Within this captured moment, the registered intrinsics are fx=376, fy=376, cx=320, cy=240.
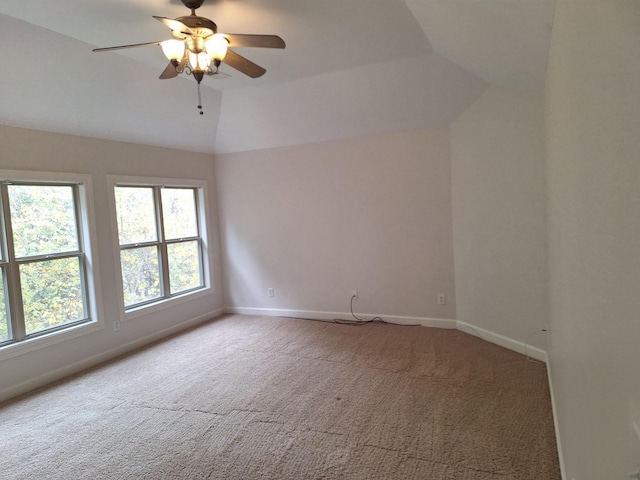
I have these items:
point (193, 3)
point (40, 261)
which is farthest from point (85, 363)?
point (193, 3)

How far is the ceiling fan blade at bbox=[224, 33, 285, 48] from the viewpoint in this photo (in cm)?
225

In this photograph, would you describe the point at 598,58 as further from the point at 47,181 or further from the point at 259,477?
the point at 47,181

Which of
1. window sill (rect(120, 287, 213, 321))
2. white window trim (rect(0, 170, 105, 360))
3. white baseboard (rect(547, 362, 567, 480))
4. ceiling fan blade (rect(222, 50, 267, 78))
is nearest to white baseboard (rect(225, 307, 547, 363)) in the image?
white baseboard (rect(547, 362, 567, 480))

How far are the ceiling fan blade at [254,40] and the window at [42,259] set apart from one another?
247 centimetres

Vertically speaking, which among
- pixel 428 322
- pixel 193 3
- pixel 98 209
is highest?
pixel 193 3

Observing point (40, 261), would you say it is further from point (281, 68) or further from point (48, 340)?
point (281, 68)

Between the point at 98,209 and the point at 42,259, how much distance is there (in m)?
0.72

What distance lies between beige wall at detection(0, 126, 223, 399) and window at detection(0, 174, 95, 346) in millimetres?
167

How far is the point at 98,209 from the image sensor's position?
13.1 ft

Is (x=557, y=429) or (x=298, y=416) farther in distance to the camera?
(x=298, y=416)

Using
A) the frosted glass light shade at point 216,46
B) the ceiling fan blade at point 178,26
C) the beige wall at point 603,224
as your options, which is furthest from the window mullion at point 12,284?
the beige wall at point 603,224

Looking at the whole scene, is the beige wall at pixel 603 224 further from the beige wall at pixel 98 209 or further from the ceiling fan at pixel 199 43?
the beige wall at pixel 98 209

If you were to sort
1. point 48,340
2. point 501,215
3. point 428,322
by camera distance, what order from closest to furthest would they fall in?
1. point 48,340
2. point 501,215
3. point 428,322

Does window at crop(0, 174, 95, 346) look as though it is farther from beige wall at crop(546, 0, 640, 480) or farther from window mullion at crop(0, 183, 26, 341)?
beige wall at crop(546, 0, 640, 480)
